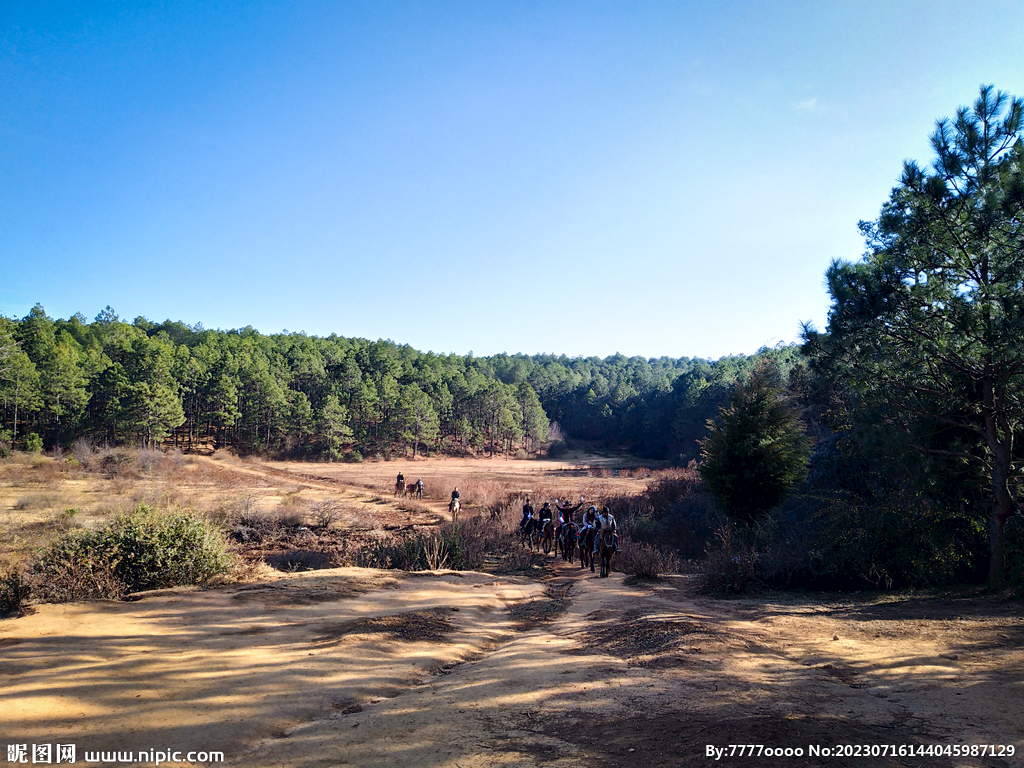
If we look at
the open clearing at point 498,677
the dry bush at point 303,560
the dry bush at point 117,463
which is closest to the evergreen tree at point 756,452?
the open clearing at point 498,677

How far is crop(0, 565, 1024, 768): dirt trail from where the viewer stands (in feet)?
14.5

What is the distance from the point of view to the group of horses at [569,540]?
49.1 ft

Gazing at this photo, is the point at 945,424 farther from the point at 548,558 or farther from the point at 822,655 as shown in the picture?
the point at 548,558

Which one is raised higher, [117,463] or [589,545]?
[117,463]

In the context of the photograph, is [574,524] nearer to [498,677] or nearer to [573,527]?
[573,527]

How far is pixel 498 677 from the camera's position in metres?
6.11

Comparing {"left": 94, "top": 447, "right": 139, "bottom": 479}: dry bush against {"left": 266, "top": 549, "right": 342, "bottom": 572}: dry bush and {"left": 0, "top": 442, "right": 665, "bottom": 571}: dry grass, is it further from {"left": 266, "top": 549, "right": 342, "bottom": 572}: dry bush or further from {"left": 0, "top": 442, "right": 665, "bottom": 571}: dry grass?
{"left": 266, "top": 549, "right": 342, "bottom": 572}: dry bush

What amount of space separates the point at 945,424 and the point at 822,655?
7.13 m

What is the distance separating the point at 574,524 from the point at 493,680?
12.6 meters

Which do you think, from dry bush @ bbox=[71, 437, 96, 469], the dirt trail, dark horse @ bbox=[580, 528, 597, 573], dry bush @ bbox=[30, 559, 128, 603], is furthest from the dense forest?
dry bush @ bbox=[30, 559, 128, 603]

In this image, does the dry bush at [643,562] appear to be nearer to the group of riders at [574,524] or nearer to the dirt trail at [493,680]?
the group of riders at [574,524]

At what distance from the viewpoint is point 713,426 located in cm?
1922

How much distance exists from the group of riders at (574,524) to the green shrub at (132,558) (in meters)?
9.18

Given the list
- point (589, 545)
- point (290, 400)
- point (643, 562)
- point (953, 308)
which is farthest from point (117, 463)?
point (953, 308)
